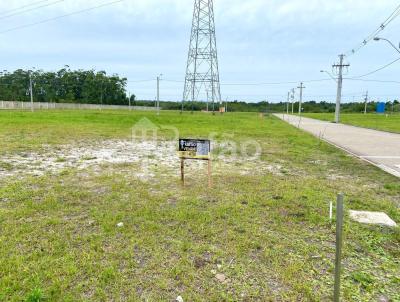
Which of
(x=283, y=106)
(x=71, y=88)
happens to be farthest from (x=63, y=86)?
(x=283, y=106)

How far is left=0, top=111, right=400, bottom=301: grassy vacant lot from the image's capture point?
258 cm

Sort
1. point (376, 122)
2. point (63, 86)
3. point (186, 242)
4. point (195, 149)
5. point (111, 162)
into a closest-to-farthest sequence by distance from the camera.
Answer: point (186, 242), point (195, 149), point (111, 162), point (376, 122), point (63, 86)

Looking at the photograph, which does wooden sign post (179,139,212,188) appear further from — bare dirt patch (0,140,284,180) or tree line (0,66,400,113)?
tree line (0,66,400,113)

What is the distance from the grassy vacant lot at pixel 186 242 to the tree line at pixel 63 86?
7709 cm

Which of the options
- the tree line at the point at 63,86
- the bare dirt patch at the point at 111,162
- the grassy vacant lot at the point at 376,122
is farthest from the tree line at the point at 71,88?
the bare dirt patch at the point at 111,162

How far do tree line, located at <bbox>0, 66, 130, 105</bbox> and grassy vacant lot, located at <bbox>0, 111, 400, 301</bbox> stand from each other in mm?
77086

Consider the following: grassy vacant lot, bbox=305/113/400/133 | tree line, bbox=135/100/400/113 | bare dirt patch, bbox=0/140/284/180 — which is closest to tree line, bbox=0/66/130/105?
tree line, bbox=135/100/400/113

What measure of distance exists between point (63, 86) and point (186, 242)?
3296 inches

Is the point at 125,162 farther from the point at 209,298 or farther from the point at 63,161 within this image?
the point at 209,298

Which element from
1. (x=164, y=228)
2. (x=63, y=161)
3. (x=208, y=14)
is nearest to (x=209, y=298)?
(x=164, y=228)

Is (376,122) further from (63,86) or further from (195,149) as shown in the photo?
(63,86)

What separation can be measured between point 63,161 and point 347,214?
6.98m

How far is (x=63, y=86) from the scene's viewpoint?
3036 inches

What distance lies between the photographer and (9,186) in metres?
5.46
